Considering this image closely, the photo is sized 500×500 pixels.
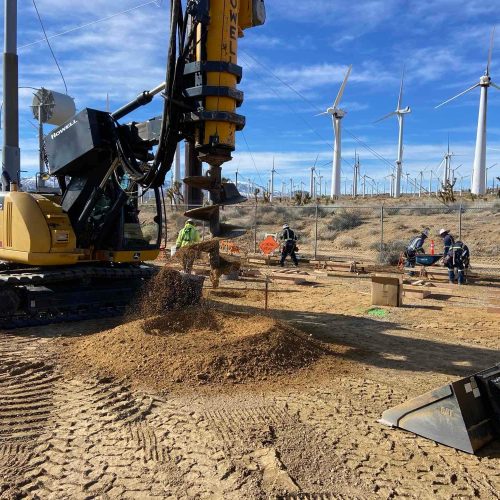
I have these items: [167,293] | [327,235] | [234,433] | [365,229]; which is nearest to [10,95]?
[167,293]

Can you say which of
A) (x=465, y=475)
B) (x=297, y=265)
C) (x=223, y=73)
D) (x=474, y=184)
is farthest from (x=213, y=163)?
(x=474, y=184)

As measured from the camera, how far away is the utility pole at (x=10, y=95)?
14172 millimetres

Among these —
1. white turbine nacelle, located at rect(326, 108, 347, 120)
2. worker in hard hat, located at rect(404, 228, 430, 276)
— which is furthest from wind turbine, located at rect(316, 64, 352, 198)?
worker in hard hat, located at rect(404, 228, 430, 276)

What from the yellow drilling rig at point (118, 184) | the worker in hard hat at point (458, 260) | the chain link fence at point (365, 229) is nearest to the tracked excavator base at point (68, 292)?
the yellow drilling rig at point (118, 184)

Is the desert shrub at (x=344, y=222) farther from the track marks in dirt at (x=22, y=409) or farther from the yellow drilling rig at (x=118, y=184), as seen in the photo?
the track marks in dirt at (x=22, y=409)

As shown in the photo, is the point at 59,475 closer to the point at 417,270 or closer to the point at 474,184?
the point at 417,270

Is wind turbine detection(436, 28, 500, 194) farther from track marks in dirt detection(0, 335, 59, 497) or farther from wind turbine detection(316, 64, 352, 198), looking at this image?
track marks in dirt detection(0, 335, 59, 497)

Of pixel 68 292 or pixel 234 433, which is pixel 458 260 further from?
pixel 234 433

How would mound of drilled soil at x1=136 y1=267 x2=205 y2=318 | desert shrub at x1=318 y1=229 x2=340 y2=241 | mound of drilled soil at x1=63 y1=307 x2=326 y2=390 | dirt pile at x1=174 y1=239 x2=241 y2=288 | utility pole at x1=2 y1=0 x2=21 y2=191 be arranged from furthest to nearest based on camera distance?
1. desert shrub at x1=318 y1=229 x2=340 y2=241
2. utility pole at x1=2 y1=0 x2=21 y2=191
3. mound of drilled soil at x1=136 y1=267 x2=205 y2=318
4. dirt pile at x1=174 y1=239 x2=241 y2=288
5. mound of drilled soil at x1=63 y1=307 x2=326 y2=390

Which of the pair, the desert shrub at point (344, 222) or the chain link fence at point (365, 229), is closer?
the chain link fence at point (365, 229)

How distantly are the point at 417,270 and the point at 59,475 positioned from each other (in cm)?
1447

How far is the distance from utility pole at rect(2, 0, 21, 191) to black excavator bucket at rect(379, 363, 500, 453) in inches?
515

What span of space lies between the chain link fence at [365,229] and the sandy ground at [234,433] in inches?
627

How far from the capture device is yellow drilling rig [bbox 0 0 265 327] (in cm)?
611
